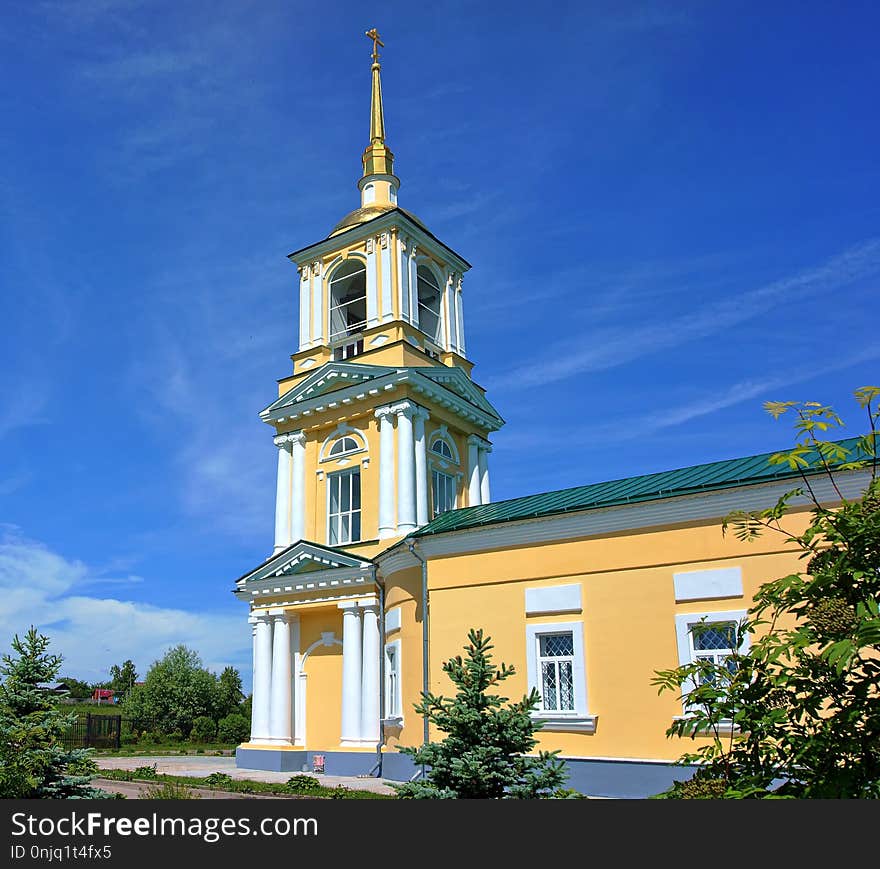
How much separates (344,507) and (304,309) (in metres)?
7.09

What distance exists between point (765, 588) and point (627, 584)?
9.18 m

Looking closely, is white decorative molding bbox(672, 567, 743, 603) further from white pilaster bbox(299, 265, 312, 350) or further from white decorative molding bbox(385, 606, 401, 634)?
white pilaster bbox(299, 265, 312, 350)

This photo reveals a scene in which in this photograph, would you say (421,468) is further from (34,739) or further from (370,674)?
(34,739)

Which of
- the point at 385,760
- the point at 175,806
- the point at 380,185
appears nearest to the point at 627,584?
the point at 385,760

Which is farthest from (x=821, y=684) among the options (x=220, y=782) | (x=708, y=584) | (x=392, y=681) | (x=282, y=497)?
(x=282, y=497)

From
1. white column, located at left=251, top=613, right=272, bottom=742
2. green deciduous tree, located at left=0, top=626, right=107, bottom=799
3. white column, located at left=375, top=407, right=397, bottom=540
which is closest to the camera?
green deciduous tree, located at left=0, top=626, right=107, bottom=799

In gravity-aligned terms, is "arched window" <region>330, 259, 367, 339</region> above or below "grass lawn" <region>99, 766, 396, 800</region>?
above

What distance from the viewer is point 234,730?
116ft

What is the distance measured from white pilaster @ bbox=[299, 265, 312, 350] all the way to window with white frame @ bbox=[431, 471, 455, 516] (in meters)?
6.26

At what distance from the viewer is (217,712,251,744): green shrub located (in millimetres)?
35094

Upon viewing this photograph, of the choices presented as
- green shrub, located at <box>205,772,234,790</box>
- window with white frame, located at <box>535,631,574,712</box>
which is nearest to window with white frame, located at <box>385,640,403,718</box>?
green shrub, located at <box>205,772,234,790</box>

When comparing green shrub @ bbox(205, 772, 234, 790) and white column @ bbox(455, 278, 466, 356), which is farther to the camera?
white column @ bbox(455, 278, 466, 356)

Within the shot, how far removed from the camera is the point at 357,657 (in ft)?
68.2

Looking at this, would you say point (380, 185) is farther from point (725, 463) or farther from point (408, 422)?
point (725, 463)
